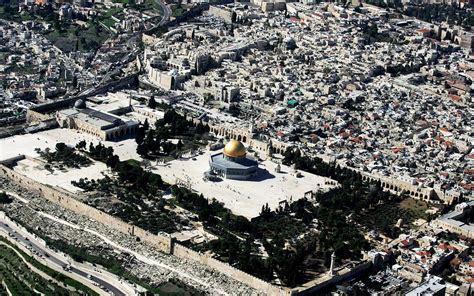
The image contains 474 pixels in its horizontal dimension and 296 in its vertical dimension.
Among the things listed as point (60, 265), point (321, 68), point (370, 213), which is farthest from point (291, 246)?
point (321, 68)

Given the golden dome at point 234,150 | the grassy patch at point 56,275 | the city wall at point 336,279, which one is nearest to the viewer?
the grassy patch at point 56,275

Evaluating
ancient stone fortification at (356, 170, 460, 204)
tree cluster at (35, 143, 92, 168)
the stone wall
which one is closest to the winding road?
the stone wall

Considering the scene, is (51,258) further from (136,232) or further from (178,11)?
(178,11)

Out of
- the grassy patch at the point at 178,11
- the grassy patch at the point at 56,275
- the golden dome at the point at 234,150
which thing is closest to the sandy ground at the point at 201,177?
the golden dome at the point at 234,150

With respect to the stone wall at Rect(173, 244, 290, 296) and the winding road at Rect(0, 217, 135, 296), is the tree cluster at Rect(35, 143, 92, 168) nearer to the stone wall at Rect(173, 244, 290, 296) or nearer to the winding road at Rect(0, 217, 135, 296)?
the winding road at Rect(0, 217, 135, 296)

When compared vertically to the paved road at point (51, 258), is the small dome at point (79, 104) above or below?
above

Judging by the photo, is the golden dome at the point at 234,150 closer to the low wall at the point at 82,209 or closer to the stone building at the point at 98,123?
the stone building at the point at 98,123
